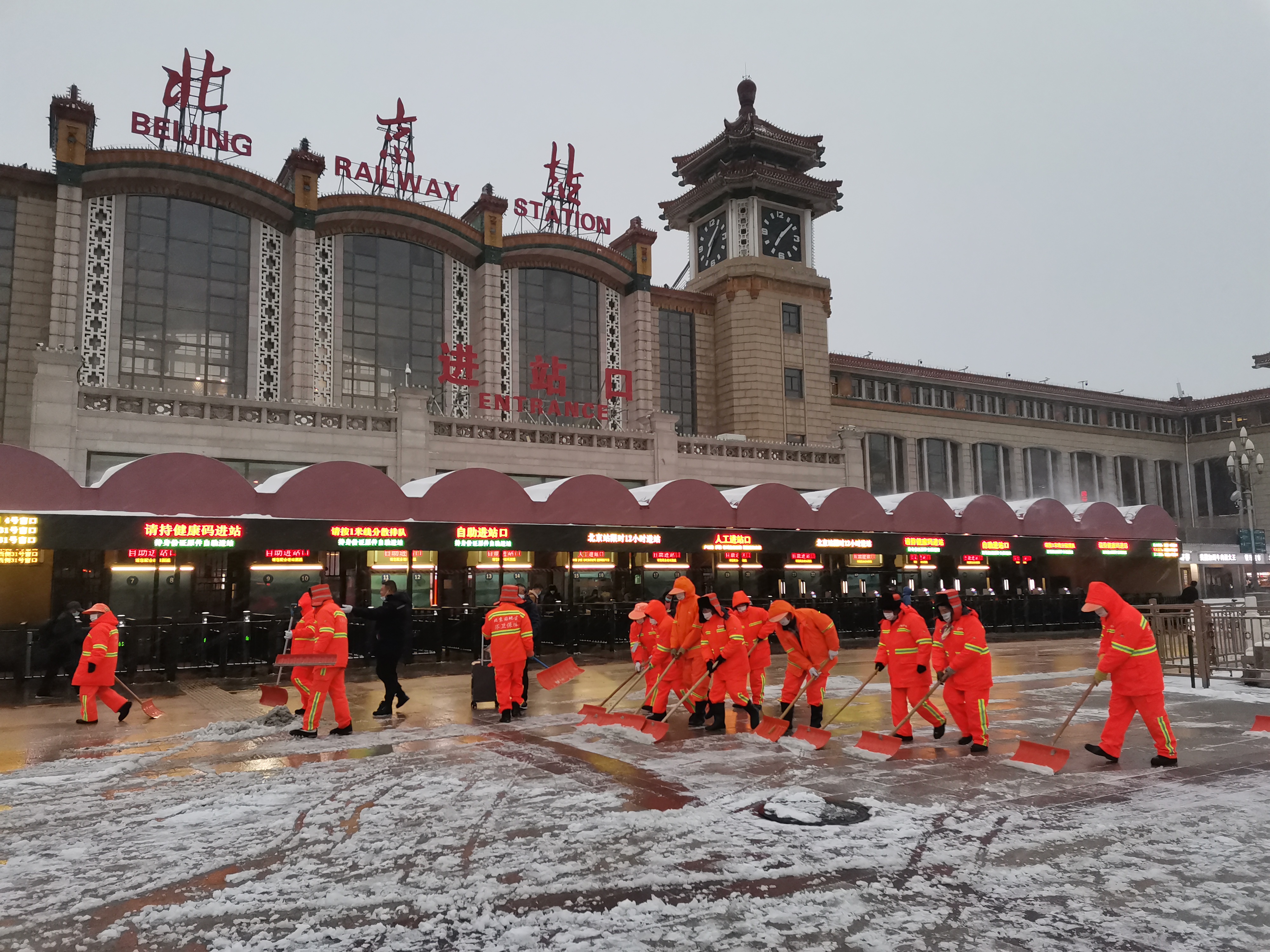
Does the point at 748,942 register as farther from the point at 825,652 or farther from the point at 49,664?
the point at 49,664

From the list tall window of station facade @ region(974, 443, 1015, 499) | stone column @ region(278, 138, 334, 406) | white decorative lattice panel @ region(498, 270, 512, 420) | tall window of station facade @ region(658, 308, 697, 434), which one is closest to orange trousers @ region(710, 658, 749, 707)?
stone column @ region(278, 138, 334, 406)

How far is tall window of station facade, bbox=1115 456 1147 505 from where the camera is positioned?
59.6 m

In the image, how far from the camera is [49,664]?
1478 centimetres

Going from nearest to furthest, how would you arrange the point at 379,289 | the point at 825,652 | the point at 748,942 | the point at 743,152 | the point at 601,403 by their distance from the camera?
1. the point at 748,942
2. the point at 825,652
3. the point at 379,289
4. the point at 601,403
5. the point at 743,152

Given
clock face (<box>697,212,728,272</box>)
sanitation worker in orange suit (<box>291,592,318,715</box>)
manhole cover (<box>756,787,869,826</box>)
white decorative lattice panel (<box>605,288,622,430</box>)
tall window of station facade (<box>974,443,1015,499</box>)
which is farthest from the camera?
tall window of station facade (<box>974,443,1015,499</box>)

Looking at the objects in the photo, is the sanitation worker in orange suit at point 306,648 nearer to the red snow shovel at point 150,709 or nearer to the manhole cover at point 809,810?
the red snow shovel at point 150,709

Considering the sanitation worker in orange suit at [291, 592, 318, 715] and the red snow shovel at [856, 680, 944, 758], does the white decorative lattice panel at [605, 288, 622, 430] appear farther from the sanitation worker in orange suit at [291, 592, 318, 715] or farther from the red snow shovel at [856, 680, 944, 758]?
the red snow shovel at [856, 680, 944, 758]

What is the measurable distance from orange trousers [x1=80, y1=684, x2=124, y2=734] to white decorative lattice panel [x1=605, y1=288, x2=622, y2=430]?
2434 cm

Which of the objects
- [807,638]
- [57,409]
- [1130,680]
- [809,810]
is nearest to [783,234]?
[57,409]

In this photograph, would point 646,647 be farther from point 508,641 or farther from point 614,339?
point 614,339

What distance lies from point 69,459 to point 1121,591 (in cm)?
3736

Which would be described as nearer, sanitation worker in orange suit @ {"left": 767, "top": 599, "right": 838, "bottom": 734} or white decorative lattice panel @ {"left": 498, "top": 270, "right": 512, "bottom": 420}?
sanitation worker in orange suit @ {"left": 767, "top": 599, "right": 838, "bottom": 734}

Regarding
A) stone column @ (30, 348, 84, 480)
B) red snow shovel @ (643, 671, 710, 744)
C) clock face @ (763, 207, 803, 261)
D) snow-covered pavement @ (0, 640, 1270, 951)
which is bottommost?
snow-covered pavement @ (0, 640, 1270, 951)

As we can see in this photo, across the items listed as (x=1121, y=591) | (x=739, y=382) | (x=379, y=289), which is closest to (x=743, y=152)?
(x=739, y=382)
